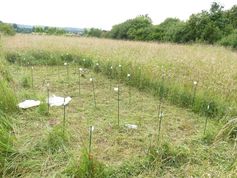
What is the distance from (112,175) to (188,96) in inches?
90.4

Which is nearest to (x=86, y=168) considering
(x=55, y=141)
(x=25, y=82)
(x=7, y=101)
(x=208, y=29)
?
(x=55, y=141)

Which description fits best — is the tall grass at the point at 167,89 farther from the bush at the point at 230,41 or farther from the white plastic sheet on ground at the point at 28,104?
the bush at the point at 230,41

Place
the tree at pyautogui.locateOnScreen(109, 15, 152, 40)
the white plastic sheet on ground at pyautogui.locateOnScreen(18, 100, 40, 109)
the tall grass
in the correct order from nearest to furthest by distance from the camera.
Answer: the white plastic sheet on ground at pyautogui.locateOnScreen(18, 100, 40, 109) → the tall grass → the tree at pyautogui.locateOnScreen(109, 15, 152, 40)

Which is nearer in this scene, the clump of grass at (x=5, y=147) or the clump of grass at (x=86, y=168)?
the clump of grass at (x=86, y=168)

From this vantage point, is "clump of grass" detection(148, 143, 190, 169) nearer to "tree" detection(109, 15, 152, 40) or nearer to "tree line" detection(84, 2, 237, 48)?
"tree line" detection(84, 2, 237, 48)

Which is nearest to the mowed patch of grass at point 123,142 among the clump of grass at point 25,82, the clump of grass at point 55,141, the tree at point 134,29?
the clump of grass at point 55,141

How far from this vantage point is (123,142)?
293cm

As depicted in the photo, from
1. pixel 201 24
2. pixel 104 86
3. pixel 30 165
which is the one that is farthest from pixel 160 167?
pixel 201 24

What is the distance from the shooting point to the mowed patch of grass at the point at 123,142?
7.82 ft

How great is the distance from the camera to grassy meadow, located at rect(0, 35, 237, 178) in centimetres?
239

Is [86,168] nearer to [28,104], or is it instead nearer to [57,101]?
[28,104]

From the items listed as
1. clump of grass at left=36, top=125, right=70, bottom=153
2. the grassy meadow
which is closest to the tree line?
the grassy meadow

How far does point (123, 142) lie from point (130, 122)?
2.00ft

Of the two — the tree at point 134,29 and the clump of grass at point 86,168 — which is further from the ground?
the tree at point 134,29
